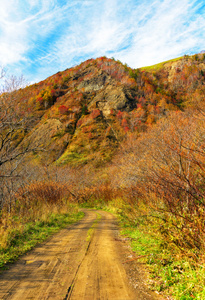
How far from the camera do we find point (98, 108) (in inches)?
2623

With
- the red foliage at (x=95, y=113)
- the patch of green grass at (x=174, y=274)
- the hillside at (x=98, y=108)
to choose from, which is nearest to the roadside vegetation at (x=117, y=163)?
the patch of green grass at (x=174, y=274)

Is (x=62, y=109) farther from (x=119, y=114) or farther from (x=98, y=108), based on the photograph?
(x=119, y=114)

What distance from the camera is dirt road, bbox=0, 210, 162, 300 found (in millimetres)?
2880

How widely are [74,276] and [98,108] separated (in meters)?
65.8

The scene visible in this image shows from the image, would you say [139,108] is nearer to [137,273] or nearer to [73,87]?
[73,87]

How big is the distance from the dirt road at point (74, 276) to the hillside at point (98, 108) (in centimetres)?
3478

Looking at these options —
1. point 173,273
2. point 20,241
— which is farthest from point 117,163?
point 173,273

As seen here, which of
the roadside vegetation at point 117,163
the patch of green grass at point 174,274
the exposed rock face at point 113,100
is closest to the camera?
the patch of green grass at point 174,274

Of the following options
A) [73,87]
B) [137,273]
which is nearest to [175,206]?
[137,273]

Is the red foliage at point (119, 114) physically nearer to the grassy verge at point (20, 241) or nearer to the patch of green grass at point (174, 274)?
the grassy verge at point (20, 241)

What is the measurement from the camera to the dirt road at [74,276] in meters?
2.88

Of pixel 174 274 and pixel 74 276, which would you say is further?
pixel 74 276

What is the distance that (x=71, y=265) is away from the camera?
397 centimetres

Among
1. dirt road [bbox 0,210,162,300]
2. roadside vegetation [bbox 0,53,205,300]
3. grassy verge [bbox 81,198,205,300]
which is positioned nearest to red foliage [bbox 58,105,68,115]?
roadside vegetation [bbox 0,53,205,300]
